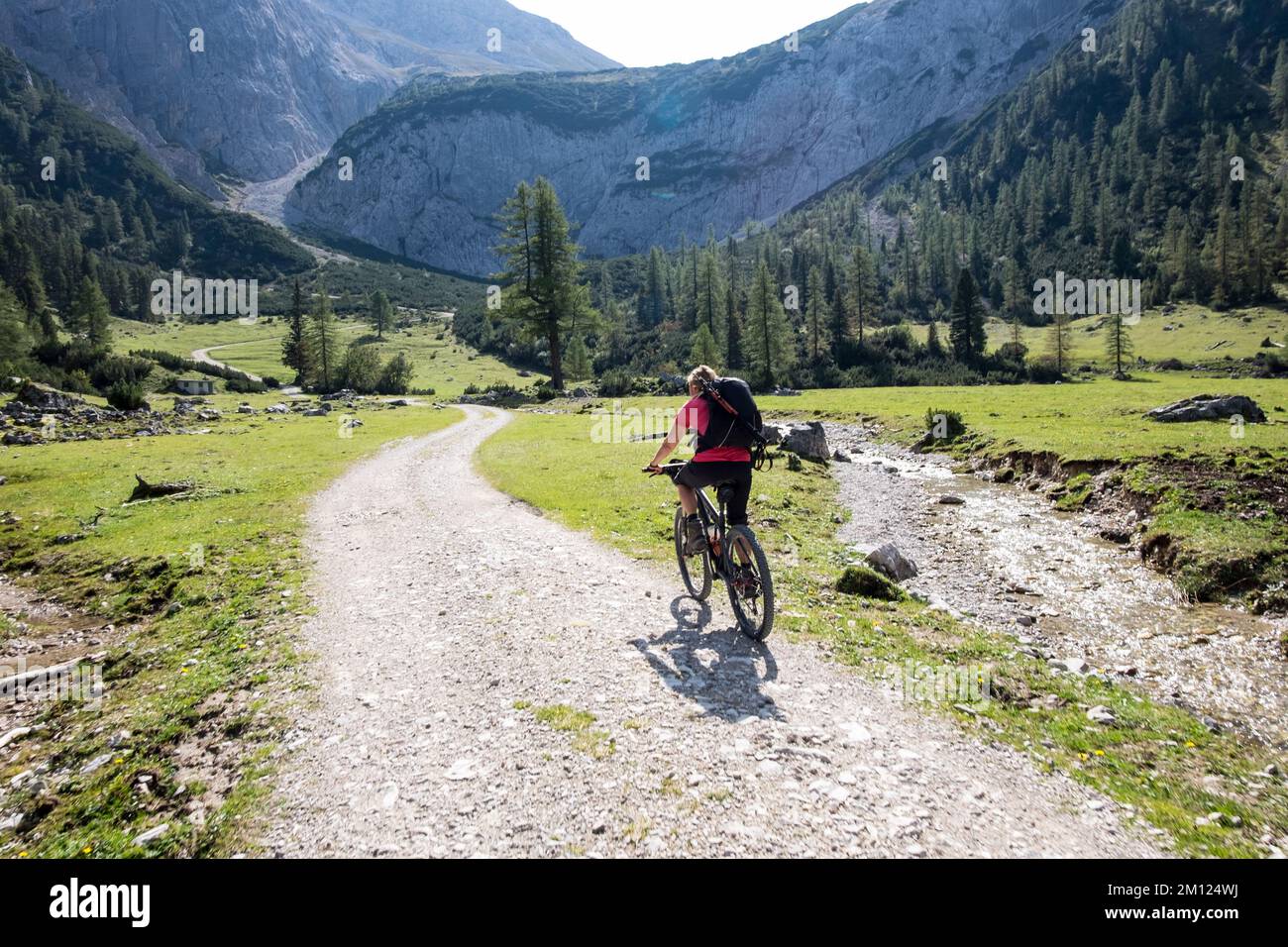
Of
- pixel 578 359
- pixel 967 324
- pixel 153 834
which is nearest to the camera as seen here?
pixel 153 834

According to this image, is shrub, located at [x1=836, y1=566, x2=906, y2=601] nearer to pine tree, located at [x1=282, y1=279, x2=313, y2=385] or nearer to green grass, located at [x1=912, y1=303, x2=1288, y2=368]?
pine tree, located at [x1=282, y1=279, x2=313, y2=385]

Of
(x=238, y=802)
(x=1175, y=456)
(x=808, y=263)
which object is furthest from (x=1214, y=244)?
(x=238, y=802)

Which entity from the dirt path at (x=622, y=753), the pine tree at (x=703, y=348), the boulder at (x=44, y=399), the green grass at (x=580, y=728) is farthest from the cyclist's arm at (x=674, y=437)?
the pine tree at (x=703, y=348)

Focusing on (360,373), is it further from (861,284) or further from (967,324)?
(967,324)

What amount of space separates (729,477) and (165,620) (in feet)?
36.5

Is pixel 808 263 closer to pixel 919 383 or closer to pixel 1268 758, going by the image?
pixel 919 383

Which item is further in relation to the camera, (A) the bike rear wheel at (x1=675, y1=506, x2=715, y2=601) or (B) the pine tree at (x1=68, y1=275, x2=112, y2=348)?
(B) the pine tree at (x1=68, y1=275, x2=112, y2=348)

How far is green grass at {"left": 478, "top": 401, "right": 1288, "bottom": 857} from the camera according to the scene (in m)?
5.88

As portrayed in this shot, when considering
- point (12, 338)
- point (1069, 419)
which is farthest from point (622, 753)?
point (12, 338)

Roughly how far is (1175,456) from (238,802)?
27.0 metres

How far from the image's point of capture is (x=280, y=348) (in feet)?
450

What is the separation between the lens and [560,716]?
6898mm

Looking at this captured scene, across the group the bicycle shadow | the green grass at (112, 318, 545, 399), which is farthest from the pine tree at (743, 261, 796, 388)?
the bicycle shadow

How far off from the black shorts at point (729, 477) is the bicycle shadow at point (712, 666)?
1.79 meters
